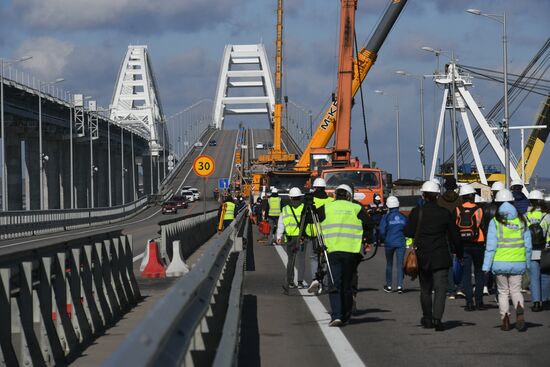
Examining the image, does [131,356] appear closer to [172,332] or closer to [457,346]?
[172,332]

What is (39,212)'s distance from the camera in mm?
59219

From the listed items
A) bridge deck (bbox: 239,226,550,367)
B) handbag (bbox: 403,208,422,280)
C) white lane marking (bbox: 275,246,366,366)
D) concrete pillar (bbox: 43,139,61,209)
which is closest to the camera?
white lane marking (bbox: 275,246,366,366)

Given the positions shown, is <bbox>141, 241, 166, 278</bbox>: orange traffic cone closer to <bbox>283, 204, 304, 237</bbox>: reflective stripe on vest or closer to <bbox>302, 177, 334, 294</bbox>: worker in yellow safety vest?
<bbox>283, 204, 304, 237</bbox>: reflective stripe on vest

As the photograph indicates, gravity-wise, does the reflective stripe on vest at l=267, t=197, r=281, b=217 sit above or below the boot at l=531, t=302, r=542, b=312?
above

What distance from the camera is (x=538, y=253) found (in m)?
16.0

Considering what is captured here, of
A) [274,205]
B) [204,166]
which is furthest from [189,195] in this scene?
[274,205]

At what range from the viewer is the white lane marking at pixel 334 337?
36.1ft

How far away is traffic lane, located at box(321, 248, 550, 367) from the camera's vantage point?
11039mm

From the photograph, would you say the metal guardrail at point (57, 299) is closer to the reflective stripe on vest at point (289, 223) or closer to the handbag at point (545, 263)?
the reflective stripe on vest at point (289, 223)

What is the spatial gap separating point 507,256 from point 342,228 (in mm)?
1862

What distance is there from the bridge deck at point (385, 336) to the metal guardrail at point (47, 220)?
1344 inches

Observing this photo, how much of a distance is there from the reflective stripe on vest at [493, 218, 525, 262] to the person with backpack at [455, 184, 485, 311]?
2.06 m

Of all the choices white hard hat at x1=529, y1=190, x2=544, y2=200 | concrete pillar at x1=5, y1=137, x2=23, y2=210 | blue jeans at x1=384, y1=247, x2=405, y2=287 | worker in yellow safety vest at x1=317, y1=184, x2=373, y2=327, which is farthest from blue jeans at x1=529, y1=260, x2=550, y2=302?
concrete pillar at x1=5, y1=137, x2=23, y2=210

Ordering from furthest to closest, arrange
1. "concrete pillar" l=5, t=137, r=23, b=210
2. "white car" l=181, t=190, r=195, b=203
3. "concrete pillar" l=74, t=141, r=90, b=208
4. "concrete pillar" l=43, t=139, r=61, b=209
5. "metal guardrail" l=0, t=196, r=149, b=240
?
1. "white car" l=181, t=190, r=195, b=203
2. "concrete pillar" l=74, t=141, r=90, b=208
3. "concrete pillar" l=43, t=139, r=61, b=209
4. "concrete pillar" l=5, t=137, r=23, b=210
5. "metal guardrail" l=0, t=196, r=149, b=240
